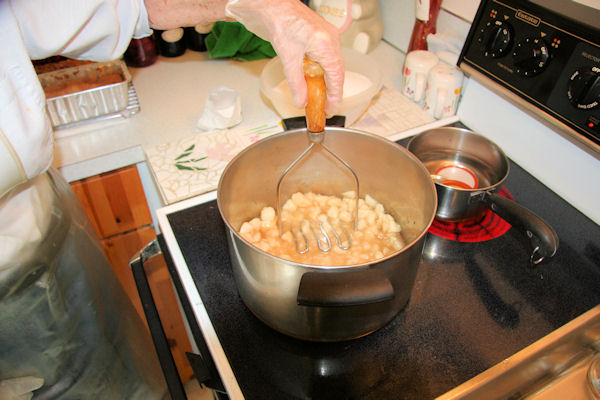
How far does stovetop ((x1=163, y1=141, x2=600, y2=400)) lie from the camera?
486 millimetres

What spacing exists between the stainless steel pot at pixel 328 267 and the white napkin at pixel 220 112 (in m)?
0.25

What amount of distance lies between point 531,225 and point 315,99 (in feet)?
1.06

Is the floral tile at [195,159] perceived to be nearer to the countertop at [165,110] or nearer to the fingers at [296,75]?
the countertop at [165,110]

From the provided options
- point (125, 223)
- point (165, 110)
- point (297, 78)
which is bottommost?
point (125, 223)

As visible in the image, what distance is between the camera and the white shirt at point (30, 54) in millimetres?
538

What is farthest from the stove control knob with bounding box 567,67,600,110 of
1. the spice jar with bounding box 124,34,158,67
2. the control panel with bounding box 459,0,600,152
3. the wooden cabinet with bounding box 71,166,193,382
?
the spice jar with bounding box 124,34,158,67

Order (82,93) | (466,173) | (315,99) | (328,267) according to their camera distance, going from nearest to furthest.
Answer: (328,267) < (315,99) < (466,173) < (82,93)

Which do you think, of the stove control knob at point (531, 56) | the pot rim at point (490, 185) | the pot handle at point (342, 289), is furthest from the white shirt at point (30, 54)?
the stove control knob at point (531, 56)

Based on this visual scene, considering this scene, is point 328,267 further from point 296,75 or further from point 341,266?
point 296,75

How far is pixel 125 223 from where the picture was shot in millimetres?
927

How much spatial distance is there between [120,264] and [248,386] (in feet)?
2.10

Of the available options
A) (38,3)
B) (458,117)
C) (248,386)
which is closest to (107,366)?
(248,386)

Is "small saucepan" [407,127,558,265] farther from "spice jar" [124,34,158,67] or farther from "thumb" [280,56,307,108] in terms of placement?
"spice jar" [124,34,158,67]

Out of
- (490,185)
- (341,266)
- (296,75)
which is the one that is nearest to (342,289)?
(341,266)
